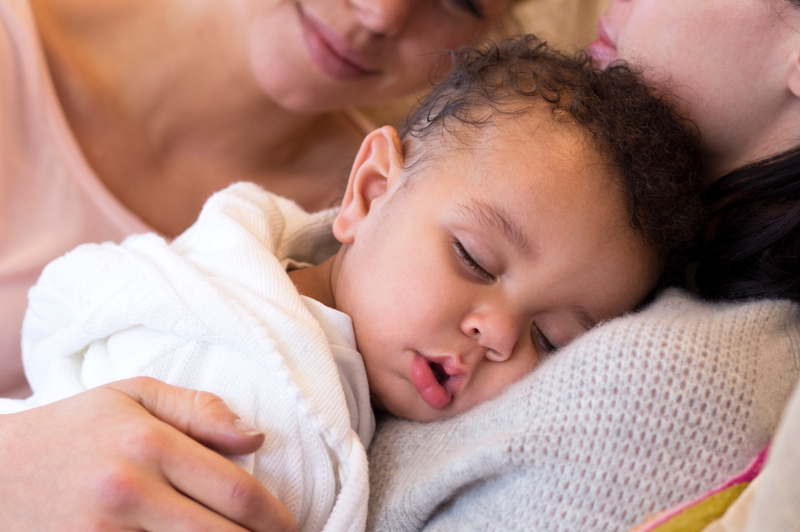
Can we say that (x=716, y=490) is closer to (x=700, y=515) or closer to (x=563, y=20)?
(x=700, y=515)

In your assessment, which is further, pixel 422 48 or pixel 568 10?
pixel 568 10

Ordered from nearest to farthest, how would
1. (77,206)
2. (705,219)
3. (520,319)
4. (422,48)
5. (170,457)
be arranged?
1. (170,457)
2. (520,319)
3. (705,219)
4. (77,206)
5. (422,48)

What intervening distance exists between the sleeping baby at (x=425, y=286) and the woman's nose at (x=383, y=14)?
0.46 metres

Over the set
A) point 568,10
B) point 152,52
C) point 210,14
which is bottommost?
point 152,52

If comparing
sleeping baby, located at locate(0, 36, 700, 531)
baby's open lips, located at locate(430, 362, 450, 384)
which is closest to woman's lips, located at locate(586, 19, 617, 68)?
sleeping baby, located at locate(0, 36, 700, 531)

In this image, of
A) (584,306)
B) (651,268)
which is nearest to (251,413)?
(584,306)

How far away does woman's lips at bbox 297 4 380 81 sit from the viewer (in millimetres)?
1450

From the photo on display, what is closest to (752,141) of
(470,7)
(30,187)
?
(470,7)

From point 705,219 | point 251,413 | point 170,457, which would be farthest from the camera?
point 705,219

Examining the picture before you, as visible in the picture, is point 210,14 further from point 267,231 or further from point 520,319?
point 520,319

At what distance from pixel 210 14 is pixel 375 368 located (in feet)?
4.19

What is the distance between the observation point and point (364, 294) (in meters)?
0.94

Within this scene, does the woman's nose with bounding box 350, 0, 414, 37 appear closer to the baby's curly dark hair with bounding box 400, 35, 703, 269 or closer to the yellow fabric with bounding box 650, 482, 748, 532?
the baby's curly dark hair with bounding box 400, 35, 703, 269

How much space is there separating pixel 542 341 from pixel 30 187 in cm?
127
